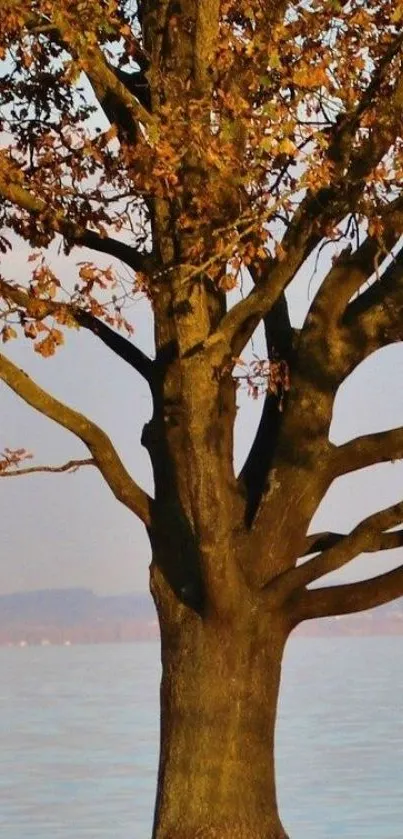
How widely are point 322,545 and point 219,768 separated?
329 centimetres

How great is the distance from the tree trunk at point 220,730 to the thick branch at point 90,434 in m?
1.54

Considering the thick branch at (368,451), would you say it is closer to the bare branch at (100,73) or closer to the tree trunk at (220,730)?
the tree trunk at (220,730)

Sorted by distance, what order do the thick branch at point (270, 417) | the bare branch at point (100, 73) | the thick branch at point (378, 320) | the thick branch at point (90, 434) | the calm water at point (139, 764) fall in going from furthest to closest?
1. the calm water at point (139, 764)
2. the thick branch at point (270, 417)
3. the thick branch at point (378, 320)
4. the thick branch at point (90, 434)
5. the bare branch at point (100, 73)

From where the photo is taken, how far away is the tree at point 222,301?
22.5m

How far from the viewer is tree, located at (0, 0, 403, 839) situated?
73.9ft

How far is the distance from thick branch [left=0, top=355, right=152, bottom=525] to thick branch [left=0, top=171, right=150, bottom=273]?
5.39 feet

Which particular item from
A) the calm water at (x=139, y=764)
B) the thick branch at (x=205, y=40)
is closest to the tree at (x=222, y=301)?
the thick branch at (x=205, y=40)

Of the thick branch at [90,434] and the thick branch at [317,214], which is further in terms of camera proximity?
the thick branch at [90,434]

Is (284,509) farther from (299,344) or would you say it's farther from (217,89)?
(217,89)

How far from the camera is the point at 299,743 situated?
57.6 metres

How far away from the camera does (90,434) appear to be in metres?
25.0

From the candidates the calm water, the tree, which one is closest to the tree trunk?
the tree

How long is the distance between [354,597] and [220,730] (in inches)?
87.6

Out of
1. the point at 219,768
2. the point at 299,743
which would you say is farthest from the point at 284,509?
the point at 299,743
